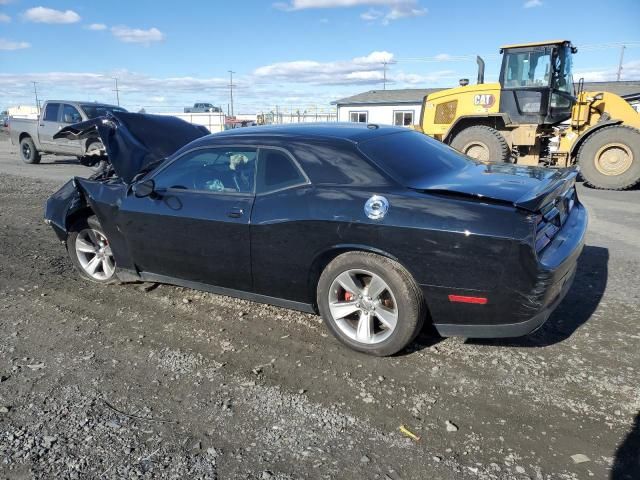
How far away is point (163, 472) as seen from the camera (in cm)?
231

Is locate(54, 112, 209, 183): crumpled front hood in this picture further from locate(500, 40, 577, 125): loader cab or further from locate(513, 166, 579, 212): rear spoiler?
locate(500, 40, 577, 125): loader cab

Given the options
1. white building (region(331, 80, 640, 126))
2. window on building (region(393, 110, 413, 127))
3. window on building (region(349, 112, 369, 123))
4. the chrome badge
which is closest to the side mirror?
the chrome badge

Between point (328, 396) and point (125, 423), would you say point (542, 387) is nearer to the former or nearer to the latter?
point (328, 396)

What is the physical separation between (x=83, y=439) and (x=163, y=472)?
556 mm

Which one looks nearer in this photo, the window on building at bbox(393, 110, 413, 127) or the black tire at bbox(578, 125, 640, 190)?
the black tire at bbox(578, 125, 640, 190)

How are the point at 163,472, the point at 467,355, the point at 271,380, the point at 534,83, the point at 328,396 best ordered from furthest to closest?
1. the point at 534,83
2. the point at 467,355
3. the point at 271,380
4. the point at 328,396
5. the point at 163,472

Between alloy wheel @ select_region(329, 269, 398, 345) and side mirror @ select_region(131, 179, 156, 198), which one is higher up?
side mirror @ select_region(131, 179, 156, 198)

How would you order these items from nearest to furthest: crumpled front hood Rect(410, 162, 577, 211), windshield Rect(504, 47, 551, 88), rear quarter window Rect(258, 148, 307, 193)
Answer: crumpled front hood Rect(410, 162, 577, 211) → rear quarter window Rect(258, 148, 307, 193) → windshield Rect(504, 47, 551, 88)

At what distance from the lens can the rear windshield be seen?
3.43m

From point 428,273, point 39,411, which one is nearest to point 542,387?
point 428,273

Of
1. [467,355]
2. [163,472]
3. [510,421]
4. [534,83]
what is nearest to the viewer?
[163,472]

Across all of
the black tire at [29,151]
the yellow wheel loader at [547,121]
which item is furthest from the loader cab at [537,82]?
the black tire at [29,151]

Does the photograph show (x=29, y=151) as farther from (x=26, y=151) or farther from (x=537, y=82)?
(x=537, y=82)

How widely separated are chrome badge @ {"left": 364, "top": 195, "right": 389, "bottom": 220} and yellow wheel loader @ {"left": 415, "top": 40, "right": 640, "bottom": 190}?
856 centimetres
